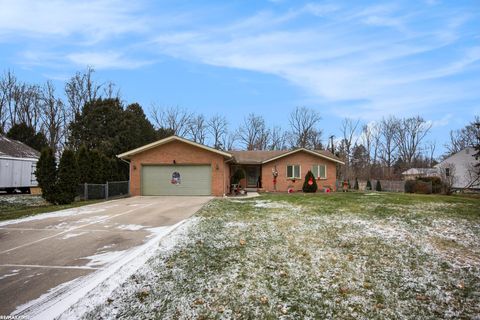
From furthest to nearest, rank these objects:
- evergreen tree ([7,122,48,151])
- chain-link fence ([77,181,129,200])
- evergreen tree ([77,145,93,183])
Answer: evergreen tree ([7,122,48,151])
evergreen tree ([77,145,93,183])
chain-link fence ([77,181,129,200])

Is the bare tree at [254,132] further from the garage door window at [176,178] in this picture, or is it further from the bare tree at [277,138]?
the garage door window at [176,178]

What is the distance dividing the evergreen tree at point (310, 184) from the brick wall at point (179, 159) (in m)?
6.31

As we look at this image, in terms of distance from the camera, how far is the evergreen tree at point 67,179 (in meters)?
15.2

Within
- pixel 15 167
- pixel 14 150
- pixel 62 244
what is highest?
pixel 14 150

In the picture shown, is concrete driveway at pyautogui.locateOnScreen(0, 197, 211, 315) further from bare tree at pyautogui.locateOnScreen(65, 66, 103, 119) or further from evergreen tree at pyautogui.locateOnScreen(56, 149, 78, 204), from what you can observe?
bare tree at pyautogui.locateOnScreen(65, 66, 103, 119)

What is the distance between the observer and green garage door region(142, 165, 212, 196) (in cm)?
1966

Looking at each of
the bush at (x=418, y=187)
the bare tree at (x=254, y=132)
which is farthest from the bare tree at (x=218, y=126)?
the bush at (x=418, y=187)

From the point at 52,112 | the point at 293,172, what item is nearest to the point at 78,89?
the point at 52,112

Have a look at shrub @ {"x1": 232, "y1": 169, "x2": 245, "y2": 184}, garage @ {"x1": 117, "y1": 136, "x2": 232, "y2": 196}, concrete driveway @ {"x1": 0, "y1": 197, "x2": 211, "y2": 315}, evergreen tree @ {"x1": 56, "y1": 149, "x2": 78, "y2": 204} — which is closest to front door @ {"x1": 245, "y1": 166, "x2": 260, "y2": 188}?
shrub @ {"x1": 232, "y1": 169, "x2": 245, "y2": 184}

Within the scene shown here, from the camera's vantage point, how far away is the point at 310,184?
Answer: 22.3 metres

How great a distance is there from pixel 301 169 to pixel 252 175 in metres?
5.15

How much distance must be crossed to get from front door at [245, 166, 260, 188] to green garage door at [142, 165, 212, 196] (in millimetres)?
8375

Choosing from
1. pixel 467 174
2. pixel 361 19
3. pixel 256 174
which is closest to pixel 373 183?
pixel 467 174

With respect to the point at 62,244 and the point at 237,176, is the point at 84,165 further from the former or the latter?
the point at 62,244
